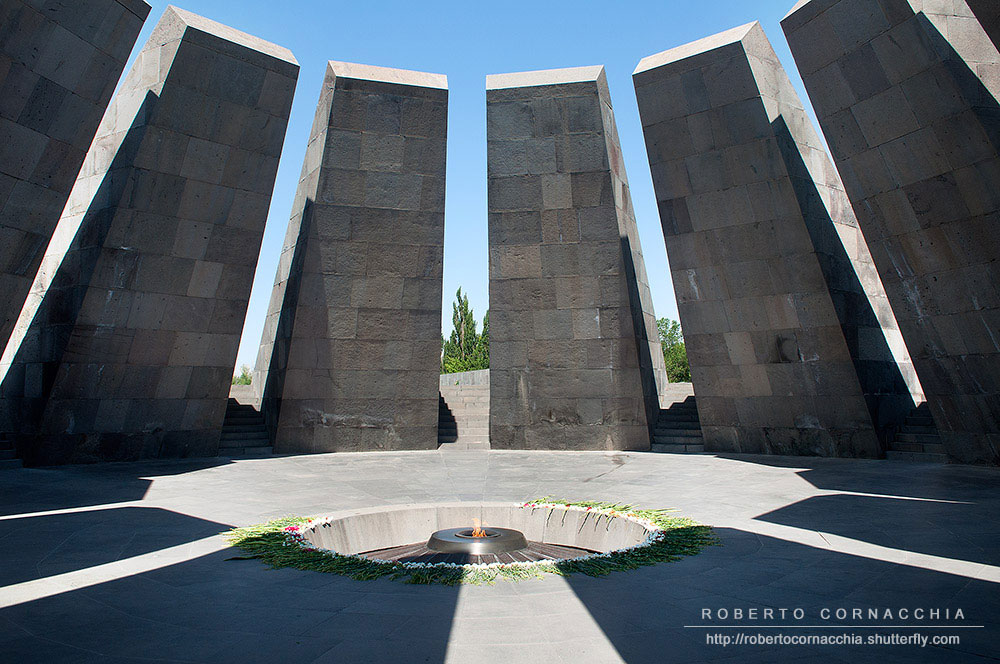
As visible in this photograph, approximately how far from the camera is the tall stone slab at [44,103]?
8766 millimetres

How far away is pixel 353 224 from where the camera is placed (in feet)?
51.9

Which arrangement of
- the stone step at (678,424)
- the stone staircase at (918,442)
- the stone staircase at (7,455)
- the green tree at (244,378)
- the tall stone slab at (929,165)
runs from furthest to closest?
1. the green tree at (244,378)
2. the stone step at (678,424)
3. the stone staircase at (918,442)
4. the stone staircase at (7,455)
5. the tall stone slab at (929,165)

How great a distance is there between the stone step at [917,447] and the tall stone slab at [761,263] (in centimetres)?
51

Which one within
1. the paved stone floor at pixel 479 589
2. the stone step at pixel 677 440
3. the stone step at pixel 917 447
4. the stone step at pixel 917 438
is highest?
the stone step at pixel 677 440

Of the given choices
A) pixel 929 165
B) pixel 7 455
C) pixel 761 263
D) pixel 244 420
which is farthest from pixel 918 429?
pixel 7 455

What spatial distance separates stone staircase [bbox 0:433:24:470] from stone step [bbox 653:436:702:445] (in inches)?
539

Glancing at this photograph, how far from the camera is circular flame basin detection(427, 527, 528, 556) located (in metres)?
6.66

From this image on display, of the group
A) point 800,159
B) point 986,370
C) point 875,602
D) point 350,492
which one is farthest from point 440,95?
point 875,602

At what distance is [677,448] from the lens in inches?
620

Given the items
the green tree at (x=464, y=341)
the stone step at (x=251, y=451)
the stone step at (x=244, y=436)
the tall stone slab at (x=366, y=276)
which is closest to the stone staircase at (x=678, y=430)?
the tall stone slab at (x=366, y=276)

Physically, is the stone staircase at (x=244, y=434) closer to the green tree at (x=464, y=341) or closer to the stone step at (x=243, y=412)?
the stone step at (x=243, y=412)

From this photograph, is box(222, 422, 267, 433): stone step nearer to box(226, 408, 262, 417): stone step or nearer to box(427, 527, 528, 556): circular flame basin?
box(226, 408, 262, 417): stone step

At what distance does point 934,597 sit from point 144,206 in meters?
13.8

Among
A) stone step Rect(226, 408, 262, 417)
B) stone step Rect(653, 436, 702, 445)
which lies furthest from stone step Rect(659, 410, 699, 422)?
stone step Rect(226, 408, 262, 417)
